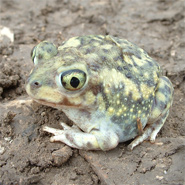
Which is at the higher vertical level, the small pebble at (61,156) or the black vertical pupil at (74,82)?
the black vertical pupil at (74,82)

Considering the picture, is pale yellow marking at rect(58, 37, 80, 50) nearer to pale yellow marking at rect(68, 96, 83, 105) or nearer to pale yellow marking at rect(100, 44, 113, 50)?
pale yellow marking at rect(100, 44, 113, 50)

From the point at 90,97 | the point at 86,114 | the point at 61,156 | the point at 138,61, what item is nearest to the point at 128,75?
the point at 138,61

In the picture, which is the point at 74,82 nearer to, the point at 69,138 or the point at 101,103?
the point at 101,103

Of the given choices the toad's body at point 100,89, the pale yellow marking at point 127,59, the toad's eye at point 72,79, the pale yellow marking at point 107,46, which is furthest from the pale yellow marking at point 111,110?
the pale yellow marking at point 107,46

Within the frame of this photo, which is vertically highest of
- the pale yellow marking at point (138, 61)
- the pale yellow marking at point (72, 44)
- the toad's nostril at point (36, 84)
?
the pale yellow marking at point (72, 44)

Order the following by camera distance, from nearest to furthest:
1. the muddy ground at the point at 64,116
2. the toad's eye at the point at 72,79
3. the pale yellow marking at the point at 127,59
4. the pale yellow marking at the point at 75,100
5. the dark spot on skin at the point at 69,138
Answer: the toad's eye at the point at 72,79 < the pale yellow marking at the point at 75,100 < the muddy ground at the point at 64,116 < the dark spot on skin at the point at 69,138 < the pale yellow marking at the point at 127,59

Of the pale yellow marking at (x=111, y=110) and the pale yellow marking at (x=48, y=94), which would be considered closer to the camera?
the pale yellow marking at (x=48, y=94)

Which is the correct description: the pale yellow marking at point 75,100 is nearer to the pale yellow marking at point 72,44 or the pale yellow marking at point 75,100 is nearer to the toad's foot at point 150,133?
the pale yellow marking at point 72,44
